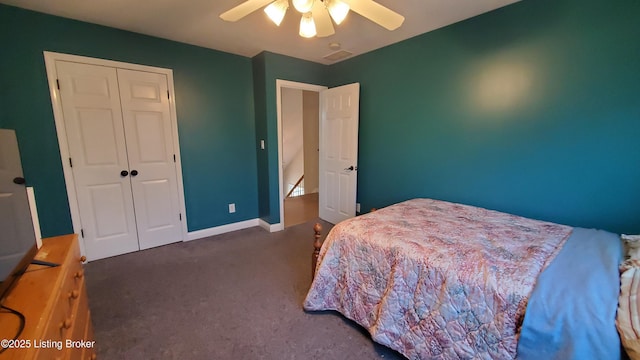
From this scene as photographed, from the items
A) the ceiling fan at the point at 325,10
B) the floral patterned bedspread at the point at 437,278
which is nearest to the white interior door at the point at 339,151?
the floral patterned bedspread at the point at 437,278

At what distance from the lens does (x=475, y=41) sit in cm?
245

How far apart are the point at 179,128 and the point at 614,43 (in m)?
3.96

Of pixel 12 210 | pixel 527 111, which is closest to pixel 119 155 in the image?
pixel 12 210

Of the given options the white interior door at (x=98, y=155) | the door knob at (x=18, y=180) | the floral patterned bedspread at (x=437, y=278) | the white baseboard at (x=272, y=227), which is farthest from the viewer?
the white baseboard at (x=272, y=227)

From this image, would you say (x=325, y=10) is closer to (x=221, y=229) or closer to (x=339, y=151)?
(x=339, y=151)

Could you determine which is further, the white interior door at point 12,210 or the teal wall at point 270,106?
the teal wall at point 270,106

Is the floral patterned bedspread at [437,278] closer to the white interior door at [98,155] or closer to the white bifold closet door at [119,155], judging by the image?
the white bifold closet door at [119,155]

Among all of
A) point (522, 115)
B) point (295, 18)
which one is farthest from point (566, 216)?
point (295, 18)

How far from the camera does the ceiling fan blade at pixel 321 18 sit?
1.64 meters

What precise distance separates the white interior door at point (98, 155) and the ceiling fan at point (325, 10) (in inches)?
75.0

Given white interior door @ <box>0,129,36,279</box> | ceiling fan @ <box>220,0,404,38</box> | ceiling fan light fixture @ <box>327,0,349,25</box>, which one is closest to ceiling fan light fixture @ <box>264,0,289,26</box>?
ceiling fan @ <box>220,0,404,38</box>

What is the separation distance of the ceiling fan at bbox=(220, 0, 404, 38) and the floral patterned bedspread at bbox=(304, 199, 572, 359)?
1336mm

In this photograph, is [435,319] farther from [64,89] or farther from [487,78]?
[64,89]

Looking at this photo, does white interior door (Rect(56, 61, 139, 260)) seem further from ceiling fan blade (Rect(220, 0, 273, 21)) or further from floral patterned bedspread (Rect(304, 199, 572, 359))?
floral patterned bedspread (Rect(304, 199, 572, 359))
